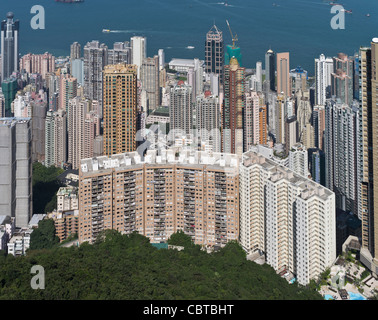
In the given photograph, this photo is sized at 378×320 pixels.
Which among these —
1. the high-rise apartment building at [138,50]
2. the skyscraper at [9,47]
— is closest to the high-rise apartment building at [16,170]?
the high-rise apartment building at [138,50]

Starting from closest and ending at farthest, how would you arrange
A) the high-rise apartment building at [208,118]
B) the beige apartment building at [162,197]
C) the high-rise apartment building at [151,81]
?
the beige apartment building at [162,197] < the high-rise apartment building at [208,118] < the high-rise apartment building at [151,81]

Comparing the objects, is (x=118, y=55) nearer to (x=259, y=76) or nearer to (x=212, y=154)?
(x=259, y=76)

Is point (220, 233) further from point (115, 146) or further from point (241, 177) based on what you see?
point (115, 146)

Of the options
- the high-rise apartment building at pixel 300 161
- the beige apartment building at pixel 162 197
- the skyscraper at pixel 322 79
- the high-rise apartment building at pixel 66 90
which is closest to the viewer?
the beige apartment building at pixel 162 197

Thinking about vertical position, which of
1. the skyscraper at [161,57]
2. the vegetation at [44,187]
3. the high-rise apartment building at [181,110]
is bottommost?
the vegetation at [44,187]

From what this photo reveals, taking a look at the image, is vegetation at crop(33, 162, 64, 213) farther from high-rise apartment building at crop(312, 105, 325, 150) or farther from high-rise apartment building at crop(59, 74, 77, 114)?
high-rise apartment building at crop(312, 105, 325, 150)

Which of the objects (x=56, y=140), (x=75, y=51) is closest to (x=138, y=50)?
(x=75, y=51)

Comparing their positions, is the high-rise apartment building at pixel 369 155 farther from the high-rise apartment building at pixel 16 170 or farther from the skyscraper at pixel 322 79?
the skyscraper at pixel 322 79
